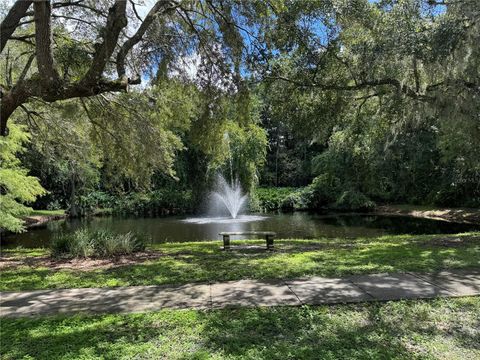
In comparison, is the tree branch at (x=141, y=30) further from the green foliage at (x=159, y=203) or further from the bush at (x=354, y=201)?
the bush at (x=354, y=201)

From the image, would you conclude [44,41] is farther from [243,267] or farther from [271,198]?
[271,198]

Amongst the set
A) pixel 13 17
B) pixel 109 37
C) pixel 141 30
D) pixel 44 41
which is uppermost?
pixel 13 17

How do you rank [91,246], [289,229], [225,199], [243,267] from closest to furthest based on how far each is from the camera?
[243,267]
[91,246]
[289,229]
[225,199]

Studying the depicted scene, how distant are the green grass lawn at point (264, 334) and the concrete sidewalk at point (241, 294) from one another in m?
0.31

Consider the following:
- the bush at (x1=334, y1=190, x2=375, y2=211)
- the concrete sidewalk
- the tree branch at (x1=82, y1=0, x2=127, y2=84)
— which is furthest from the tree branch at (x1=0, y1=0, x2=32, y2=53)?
the bush at (x1=334, y1=190, x2=375, y2=211)

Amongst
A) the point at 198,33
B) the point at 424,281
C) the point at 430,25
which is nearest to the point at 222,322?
the point at 424,281

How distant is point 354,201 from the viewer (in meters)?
30.2

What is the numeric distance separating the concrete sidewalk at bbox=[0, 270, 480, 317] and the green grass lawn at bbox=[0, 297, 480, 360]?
31 centimetres

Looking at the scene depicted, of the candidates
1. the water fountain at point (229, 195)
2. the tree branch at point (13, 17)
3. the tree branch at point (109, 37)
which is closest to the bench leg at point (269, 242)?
the tree branch at point (109, 37)

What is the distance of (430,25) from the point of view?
10.5 metres

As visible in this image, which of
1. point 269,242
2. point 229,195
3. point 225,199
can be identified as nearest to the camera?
point 269,242

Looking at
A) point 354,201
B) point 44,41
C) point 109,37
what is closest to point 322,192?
point 354,201

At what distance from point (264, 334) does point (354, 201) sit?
27.4 meters

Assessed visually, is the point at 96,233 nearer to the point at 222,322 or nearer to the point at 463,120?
the point at 222,322
